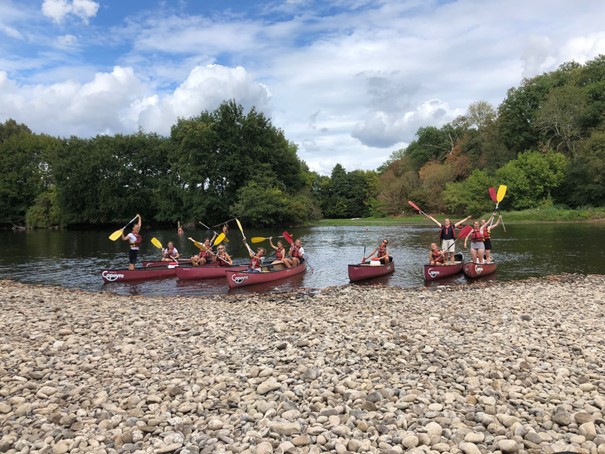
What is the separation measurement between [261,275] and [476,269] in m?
9.01

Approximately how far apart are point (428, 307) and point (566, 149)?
60641 millimetres

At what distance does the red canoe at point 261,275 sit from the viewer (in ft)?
61.4

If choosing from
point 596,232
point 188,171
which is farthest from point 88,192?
point 596,232

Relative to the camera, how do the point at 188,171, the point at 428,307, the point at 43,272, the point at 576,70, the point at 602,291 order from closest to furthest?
the point at 428,307 < the point at 602,291 < the point at 43,272 < the point at 188,171 < the point at 576,70

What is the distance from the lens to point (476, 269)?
1942 centimetres

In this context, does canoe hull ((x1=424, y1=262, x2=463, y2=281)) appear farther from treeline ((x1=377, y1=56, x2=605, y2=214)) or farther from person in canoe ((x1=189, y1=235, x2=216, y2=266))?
treeline ((x1=377, y1=56, x2=605, y2=214))

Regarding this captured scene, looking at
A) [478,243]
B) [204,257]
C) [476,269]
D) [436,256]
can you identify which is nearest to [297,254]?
[204,257]

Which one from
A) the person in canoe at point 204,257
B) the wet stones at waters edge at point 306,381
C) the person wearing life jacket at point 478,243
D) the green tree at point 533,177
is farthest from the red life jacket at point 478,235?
the green tree at point 533,177

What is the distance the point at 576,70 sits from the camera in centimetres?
6556

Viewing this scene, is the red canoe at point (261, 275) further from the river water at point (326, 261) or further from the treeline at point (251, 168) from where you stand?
the treeline at point (251, 168)

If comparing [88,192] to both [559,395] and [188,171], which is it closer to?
[188,171]

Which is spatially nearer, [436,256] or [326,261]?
[436,256]

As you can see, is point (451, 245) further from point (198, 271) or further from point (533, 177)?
point (533, 177)

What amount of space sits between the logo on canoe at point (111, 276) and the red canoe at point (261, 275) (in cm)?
521
